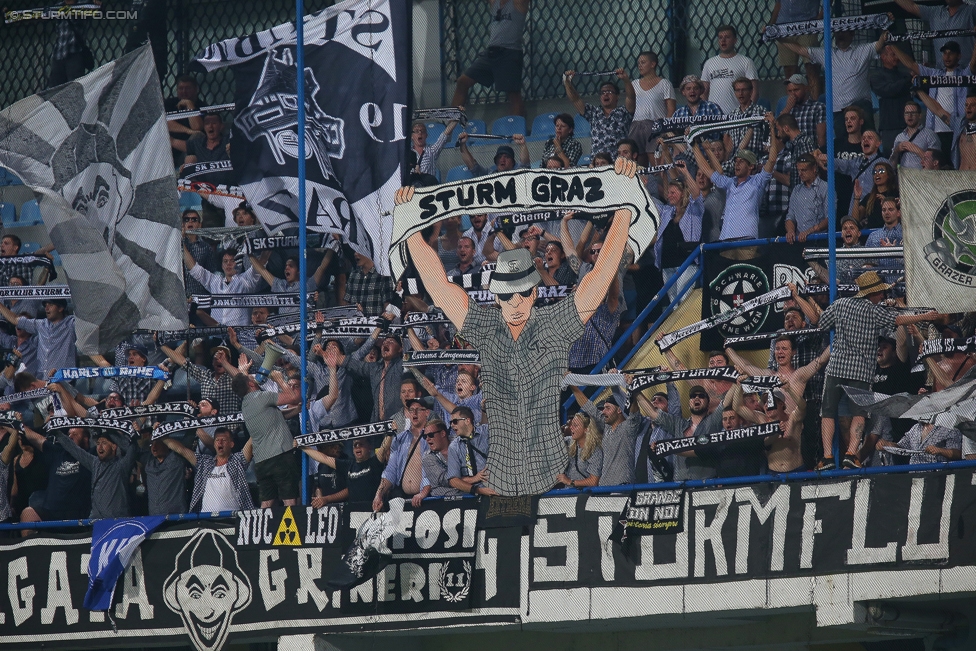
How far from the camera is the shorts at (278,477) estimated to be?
11898 mm

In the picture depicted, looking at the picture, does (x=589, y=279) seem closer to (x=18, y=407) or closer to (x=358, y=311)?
(x=358, y=311)

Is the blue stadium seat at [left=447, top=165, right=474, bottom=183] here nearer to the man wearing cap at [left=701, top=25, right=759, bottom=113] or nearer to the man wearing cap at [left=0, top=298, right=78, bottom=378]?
the man wearing cap at [left=701, top=25, right=759, bottom=113]

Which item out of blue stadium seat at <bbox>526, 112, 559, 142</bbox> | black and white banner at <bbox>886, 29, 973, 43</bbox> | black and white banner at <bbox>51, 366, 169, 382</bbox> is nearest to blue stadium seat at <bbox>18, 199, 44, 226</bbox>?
black and white banner at <bbox>51, 366, 169, 382</bbox>

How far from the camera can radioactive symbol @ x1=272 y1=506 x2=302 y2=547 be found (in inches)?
452

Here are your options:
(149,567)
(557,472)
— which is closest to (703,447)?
(557,472)

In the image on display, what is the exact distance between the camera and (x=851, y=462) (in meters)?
10.5

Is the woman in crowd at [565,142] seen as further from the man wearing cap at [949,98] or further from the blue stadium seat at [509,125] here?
the man wearing cap at [949,98]

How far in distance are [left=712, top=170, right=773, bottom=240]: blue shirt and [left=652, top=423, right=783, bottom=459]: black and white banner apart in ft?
8.95

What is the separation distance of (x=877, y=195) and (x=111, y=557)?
7.36m

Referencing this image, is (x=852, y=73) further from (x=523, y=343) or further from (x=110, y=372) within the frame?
(x=110, y=372)

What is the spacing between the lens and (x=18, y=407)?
549 inches

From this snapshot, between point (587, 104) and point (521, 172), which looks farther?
point (587, 104)

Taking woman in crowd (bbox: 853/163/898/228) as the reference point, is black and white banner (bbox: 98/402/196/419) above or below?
below

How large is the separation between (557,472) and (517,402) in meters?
0.68
